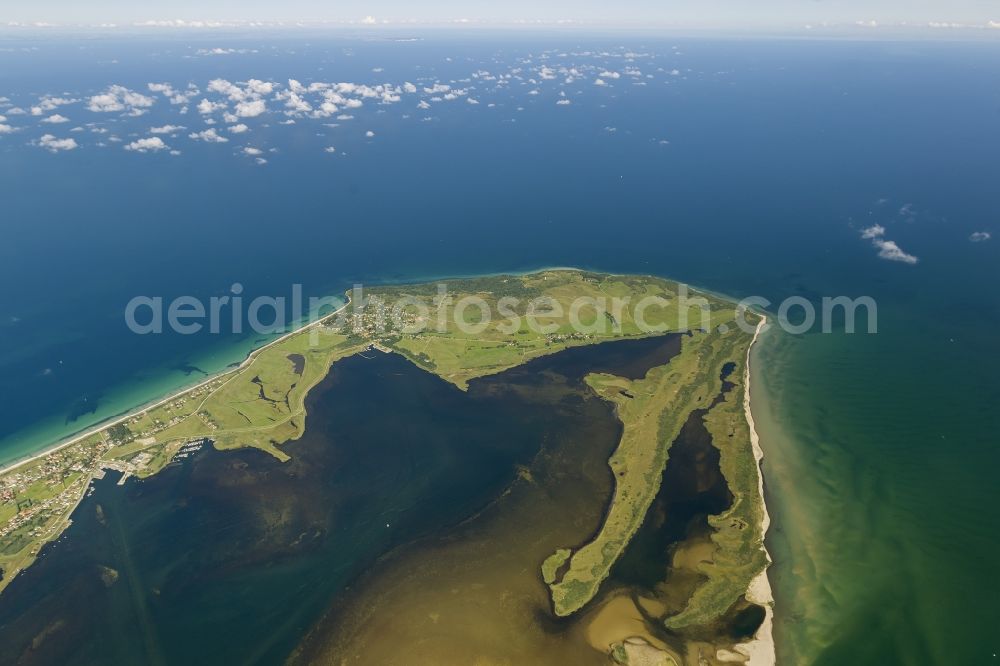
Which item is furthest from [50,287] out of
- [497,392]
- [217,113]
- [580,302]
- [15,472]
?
[217,113]

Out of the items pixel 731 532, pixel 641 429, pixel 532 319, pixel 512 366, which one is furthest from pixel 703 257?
pixel 731 532

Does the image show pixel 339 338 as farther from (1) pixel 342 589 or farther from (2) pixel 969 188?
(2) pixel 969 188

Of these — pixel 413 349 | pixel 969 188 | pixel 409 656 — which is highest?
pixel 969 188

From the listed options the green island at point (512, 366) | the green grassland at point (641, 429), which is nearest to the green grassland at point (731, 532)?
the green island at point (512, 366)

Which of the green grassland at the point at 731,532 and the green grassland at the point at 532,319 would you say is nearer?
the green grassland at the point at 731,532

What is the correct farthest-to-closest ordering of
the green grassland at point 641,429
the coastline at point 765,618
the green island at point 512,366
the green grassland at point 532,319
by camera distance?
the green grassland at point 532,319, the green island at point 512,366, the green grassland at point 641,429, the coastline at point 765,618

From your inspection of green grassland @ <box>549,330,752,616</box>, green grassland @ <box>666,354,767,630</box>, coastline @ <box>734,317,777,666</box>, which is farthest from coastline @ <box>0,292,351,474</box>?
coastline @ <box>734,317,777,666</box>

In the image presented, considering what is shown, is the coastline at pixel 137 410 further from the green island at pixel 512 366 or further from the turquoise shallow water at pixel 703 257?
the turquoise shallow water at pixel 703 257
